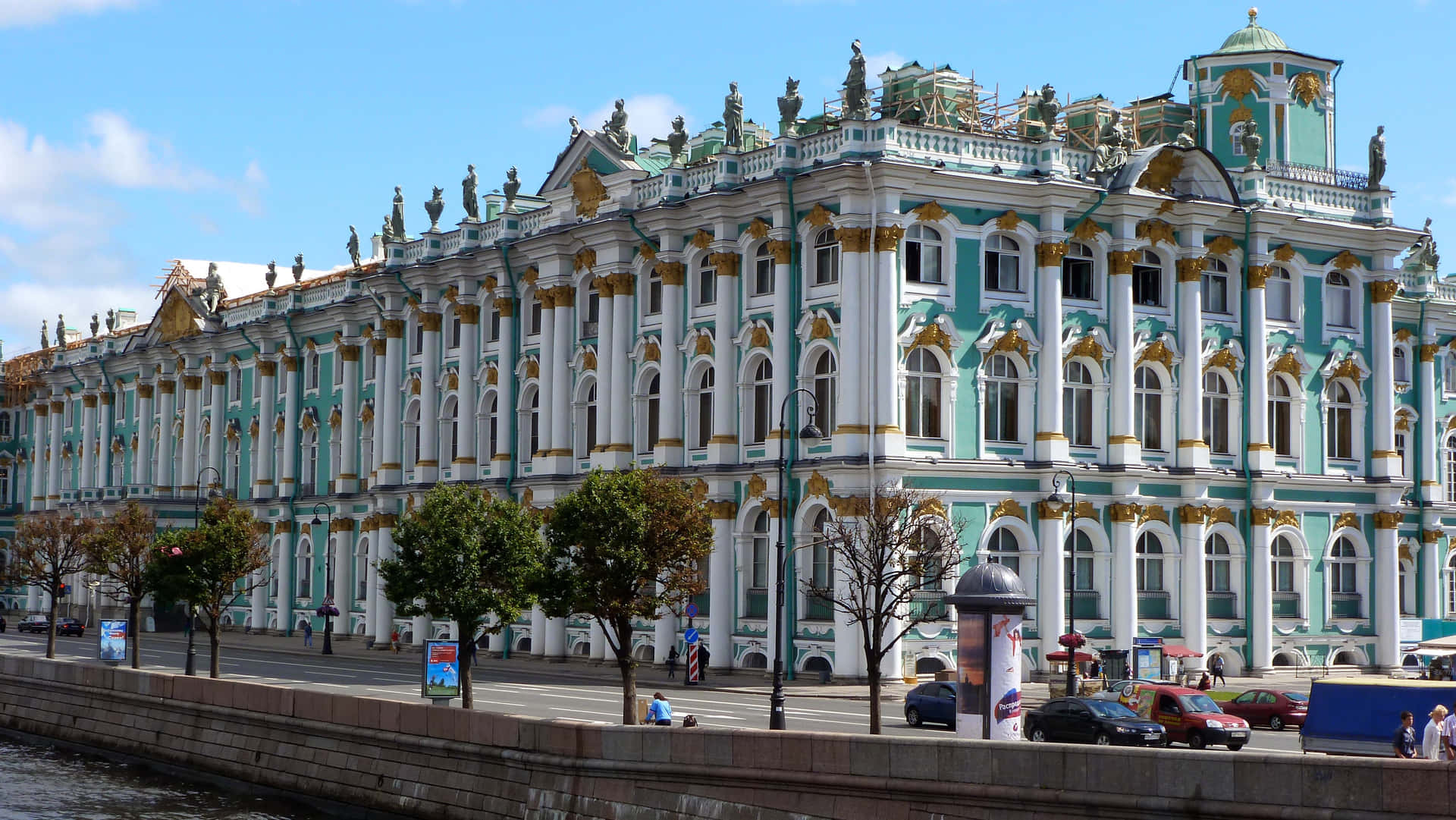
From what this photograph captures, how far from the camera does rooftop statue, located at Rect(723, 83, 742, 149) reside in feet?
206

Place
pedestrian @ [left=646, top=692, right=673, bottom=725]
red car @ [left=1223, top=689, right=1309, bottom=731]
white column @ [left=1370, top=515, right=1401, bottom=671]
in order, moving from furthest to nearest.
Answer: white column @ [left=1370, top=515, right=1401, bottom=671] → red car @ [left=1223, top=689, right=1309, bottom=731] → pedestrian @ [left=646, top=692, right=673, bottom=725]

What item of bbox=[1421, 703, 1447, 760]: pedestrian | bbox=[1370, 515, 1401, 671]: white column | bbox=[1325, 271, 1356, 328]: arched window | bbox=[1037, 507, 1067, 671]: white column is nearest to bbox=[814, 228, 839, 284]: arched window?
bbox=[1037, 507, 1067, 671]: white column

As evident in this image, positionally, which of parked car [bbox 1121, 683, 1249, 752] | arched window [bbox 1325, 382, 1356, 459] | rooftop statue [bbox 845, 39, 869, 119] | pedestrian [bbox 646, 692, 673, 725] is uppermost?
rooftop statue [bbox 845, 39, 869, 119]

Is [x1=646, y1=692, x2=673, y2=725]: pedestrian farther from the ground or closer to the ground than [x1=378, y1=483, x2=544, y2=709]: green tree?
closer to the ground

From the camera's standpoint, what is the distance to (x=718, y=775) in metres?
30.5

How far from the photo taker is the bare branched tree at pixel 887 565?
43.2 m

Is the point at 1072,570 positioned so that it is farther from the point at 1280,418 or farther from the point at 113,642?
the point at 113,642

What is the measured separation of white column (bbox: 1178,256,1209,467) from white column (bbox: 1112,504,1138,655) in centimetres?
335

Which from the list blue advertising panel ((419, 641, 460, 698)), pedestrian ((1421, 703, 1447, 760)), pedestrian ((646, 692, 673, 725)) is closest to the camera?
pedestrian ((1421, 703, 1447, 760))

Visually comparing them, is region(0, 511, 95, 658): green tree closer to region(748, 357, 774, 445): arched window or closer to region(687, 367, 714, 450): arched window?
region(687, 367, 714, 450): arched window

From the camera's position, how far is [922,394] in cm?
5772

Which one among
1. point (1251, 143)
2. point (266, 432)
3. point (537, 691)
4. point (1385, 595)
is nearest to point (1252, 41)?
point (1251, 143)

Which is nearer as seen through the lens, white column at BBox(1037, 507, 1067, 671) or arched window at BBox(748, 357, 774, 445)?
white column at BBox(1037, 507, 1067, 671)

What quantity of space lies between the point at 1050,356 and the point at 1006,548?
20.2 feet
